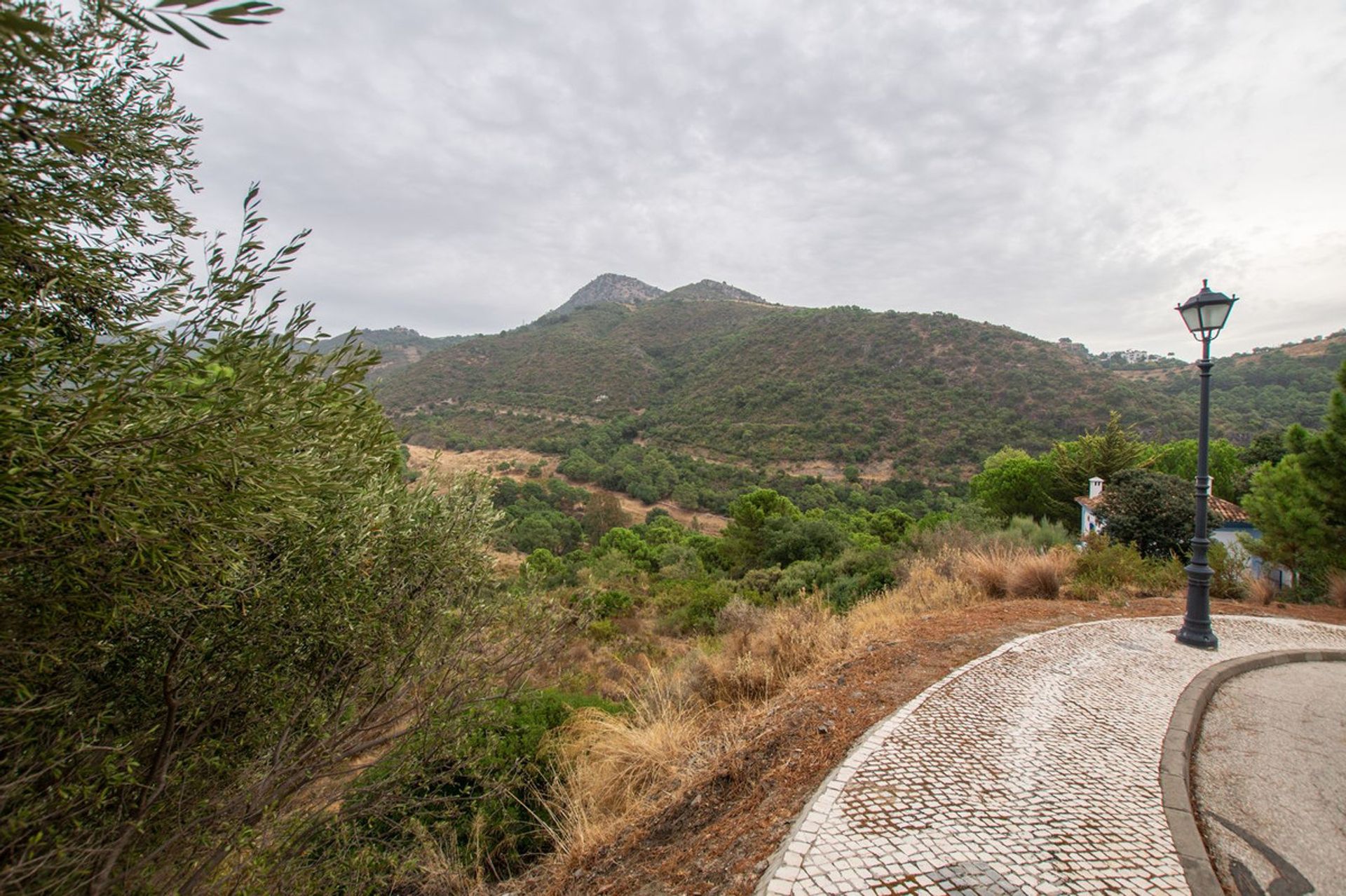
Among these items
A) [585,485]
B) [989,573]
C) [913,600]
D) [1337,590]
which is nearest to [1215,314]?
[989,573]

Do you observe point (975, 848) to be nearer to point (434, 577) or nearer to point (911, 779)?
point (911, 779)

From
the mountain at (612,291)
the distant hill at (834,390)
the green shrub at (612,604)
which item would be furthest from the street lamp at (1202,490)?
the mountain at (612,291)

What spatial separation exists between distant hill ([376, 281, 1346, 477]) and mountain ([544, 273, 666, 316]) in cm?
6078

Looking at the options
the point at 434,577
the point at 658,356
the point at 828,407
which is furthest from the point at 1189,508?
the point at 658,356

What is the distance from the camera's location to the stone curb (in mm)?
2953

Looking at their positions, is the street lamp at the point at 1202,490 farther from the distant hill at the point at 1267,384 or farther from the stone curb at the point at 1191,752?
the distant hill at the point at 1267,384

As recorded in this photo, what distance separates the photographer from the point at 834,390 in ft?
190

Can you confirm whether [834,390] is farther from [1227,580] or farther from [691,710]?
[691,710]

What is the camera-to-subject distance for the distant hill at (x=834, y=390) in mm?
46031

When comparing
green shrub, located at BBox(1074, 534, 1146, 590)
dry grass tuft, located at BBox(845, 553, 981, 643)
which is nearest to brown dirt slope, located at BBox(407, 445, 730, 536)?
dry grass tuft, located at BBox(845, 553, 981, 643)

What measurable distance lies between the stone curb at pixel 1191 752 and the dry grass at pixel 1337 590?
4.35 metres

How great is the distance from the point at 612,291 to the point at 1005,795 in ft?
495

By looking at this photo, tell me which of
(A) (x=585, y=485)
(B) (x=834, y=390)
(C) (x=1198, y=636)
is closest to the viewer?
(C) (x=1198, y=636)

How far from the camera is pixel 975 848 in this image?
304 cm
